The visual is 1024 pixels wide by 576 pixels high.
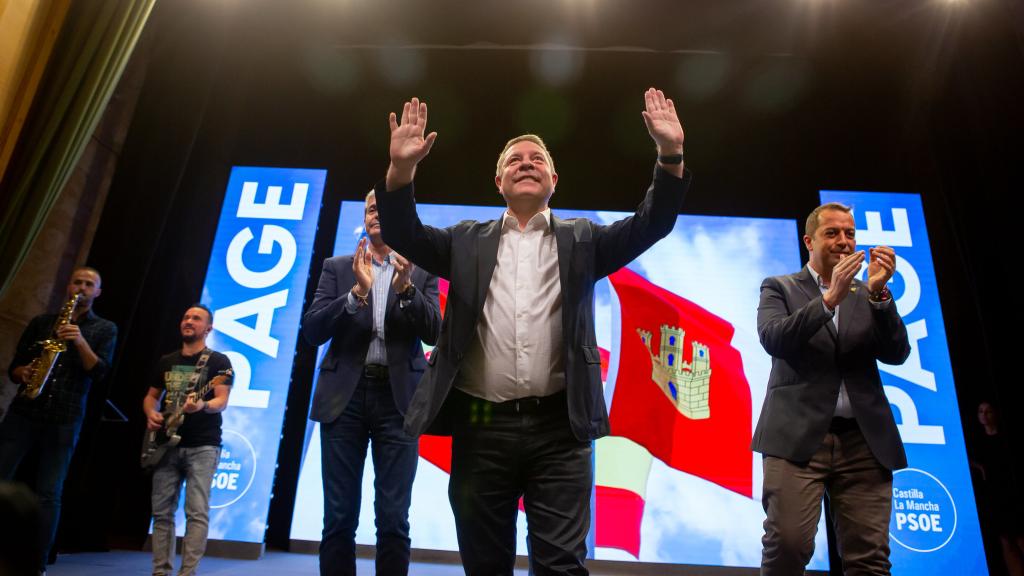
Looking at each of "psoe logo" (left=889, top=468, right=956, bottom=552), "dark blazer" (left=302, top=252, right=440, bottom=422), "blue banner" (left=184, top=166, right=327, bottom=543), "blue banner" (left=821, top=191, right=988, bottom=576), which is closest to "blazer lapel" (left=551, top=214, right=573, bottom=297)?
"dark blazer" (left=302, top=252, right=440, bottom=422)

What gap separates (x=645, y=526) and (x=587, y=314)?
10.7 feet

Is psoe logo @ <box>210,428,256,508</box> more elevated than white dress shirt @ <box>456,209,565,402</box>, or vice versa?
Answer: white dress shirt @ <box>456,209,565,402</box>

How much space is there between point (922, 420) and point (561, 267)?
12.8 feet

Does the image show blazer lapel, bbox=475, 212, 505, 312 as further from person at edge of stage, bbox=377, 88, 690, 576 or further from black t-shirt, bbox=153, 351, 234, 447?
black t-shirt, bbox=153, 351, 234, 447

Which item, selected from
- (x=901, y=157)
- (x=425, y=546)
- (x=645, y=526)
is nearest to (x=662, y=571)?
(x=645, y=526)

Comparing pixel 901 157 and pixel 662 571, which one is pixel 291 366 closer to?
pixel 662 571

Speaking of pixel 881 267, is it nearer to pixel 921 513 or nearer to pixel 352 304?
pixel 352 304

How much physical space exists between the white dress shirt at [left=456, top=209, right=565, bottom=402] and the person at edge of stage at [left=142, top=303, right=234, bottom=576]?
2.32 m

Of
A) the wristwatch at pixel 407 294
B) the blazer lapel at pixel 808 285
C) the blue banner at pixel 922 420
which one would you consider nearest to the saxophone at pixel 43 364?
the wristwatch at pixel 407 294

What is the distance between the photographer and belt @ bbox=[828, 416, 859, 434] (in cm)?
207

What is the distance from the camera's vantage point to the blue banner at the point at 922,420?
4.03 m

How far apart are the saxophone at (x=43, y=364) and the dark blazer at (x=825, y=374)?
3.55 metres

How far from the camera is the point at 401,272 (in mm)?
2023

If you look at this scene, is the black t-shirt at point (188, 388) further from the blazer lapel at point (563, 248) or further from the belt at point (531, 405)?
the blazer lapel at point (563, 248)
